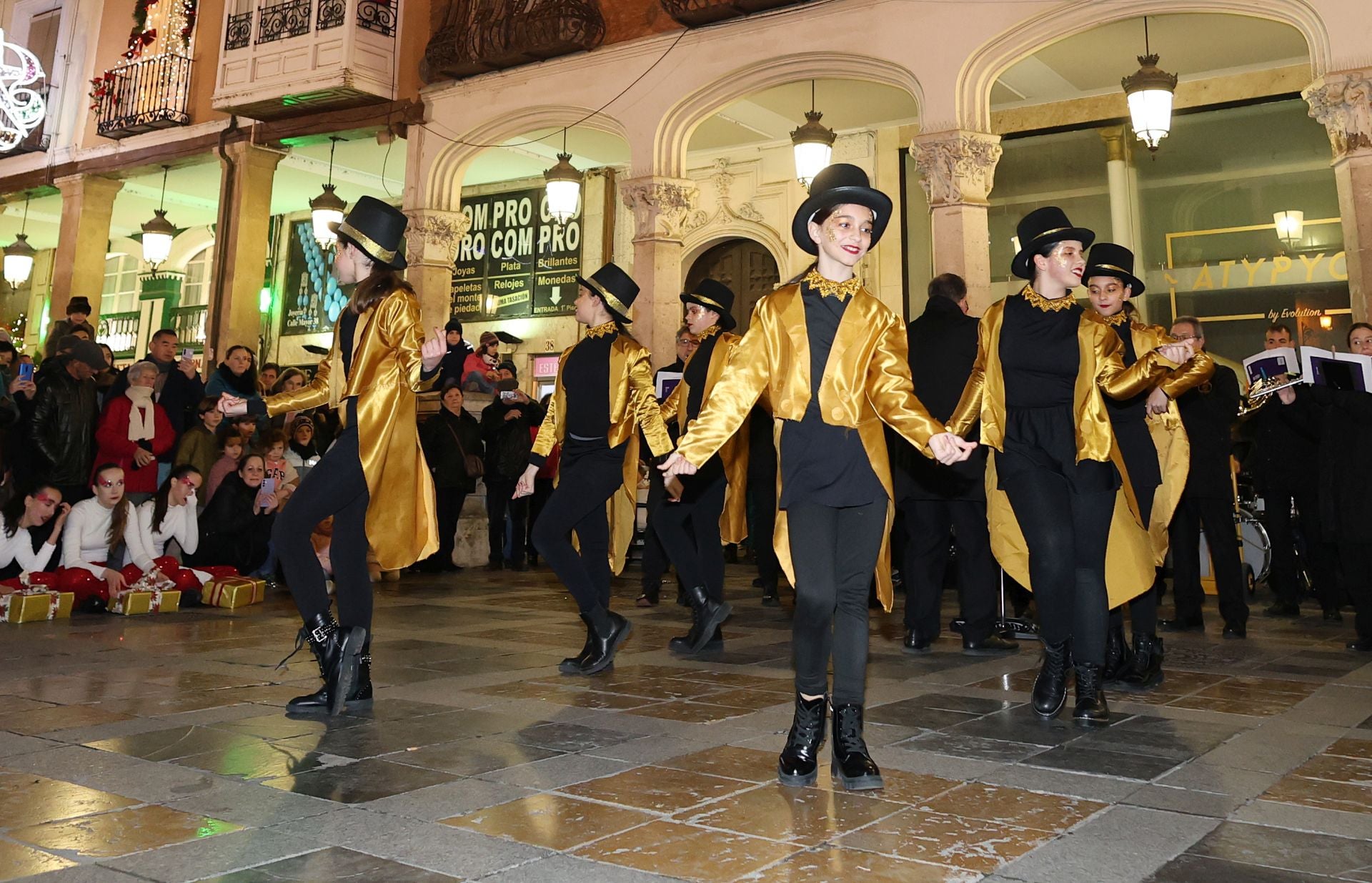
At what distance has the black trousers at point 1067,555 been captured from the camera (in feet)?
14.4

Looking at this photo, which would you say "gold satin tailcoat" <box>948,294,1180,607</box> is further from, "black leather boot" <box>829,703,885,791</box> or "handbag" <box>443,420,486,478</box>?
"handbag" <box>443,420,486,478</box>

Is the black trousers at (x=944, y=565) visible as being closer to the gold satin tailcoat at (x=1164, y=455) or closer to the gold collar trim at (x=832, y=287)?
the gold satin tailcoat at (x=1164, y=455)

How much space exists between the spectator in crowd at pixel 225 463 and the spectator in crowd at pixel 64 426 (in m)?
0.97

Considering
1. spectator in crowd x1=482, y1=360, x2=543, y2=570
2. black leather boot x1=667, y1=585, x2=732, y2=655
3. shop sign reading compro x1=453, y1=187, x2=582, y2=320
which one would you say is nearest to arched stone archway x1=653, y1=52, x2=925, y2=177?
spectator in crowd x1=482, y1=360, x2=543, y2=570

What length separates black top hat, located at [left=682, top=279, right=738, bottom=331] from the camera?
6.50 meters

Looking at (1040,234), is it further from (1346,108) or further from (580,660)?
(1346,108)

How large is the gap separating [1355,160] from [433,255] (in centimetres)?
1144

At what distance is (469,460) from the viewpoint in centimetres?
1219

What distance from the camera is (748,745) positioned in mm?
3902

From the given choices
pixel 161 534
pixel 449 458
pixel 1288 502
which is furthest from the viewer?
pixel 449 458

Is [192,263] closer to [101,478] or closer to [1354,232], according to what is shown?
[101,478]

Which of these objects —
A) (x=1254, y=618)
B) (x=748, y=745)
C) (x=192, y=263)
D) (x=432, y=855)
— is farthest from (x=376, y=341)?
(x=192, y=263)

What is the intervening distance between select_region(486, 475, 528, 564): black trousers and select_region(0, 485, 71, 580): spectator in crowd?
5.00m

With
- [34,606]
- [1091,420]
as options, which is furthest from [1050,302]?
[34,606]
